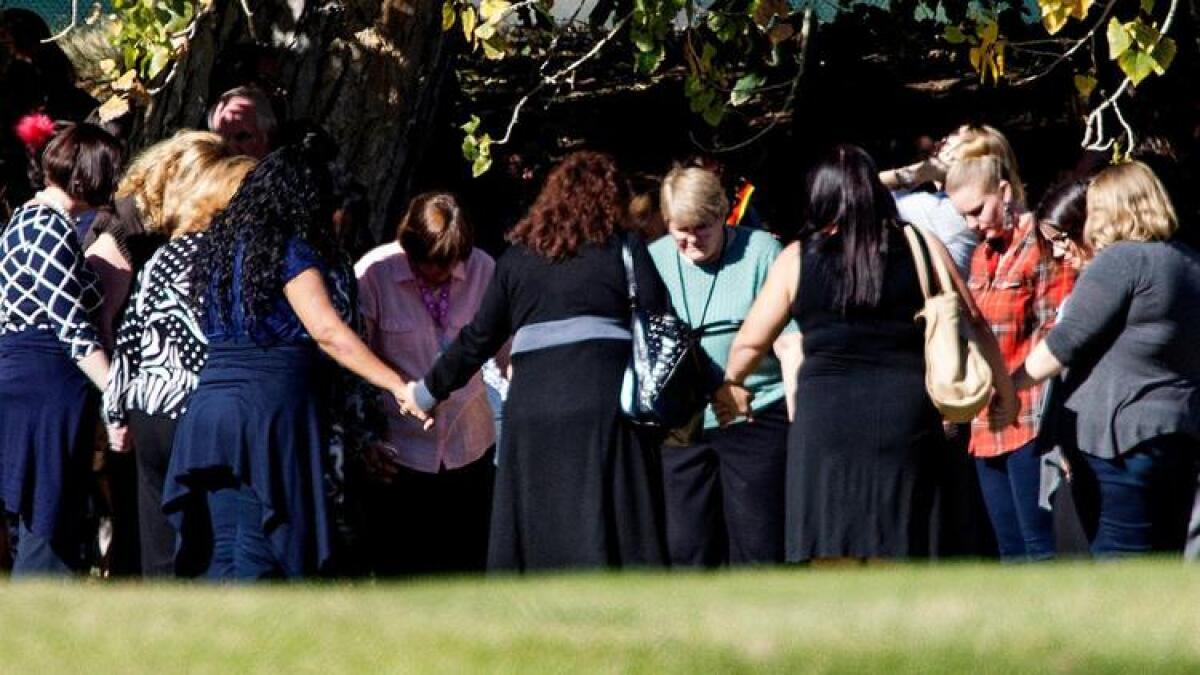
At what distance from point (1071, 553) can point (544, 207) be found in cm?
208

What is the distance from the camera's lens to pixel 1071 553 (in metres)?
7.94

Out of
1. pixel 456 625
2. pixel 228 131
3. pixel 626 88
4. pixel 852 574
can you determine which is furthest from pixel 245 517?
pixel 626 88

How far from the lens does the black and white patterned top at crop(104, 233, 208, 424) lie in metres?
7.43

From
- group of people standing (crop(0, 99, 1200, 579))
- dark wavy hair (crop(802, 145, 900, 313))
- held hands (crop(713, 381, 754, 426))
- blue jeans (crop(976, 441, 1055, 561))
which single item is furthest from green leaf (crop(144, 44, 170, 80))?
blue jeans (crop(976, 441, 1055, 561))

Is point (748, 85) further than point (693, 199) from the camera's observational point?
Yes

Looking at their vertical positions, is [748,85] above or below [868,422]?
above

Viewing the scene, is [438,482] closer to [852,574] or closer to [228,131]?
[228,131]

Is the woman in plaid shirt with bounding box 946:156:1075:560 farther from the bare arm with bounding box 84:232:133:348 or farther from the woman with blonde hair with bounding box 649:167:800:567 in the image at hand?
the bare arm with bounding box 84:232:133:348

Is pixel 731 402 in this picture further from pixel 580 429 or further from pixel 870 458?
pixel 870 458

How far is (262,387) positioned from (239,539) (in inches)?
18.2

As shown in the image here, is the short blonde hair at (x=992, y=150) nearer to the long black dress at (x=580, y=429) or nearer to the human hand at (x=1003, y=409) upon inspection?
the human hand at (x=1003, y=409)

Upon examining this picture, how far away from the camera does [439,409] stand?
29.2ft

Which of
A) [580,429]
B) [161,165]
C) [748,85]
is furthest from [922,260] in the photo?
[748,85]

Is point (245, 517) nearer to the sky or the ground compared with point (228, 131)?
nearer to the ground
